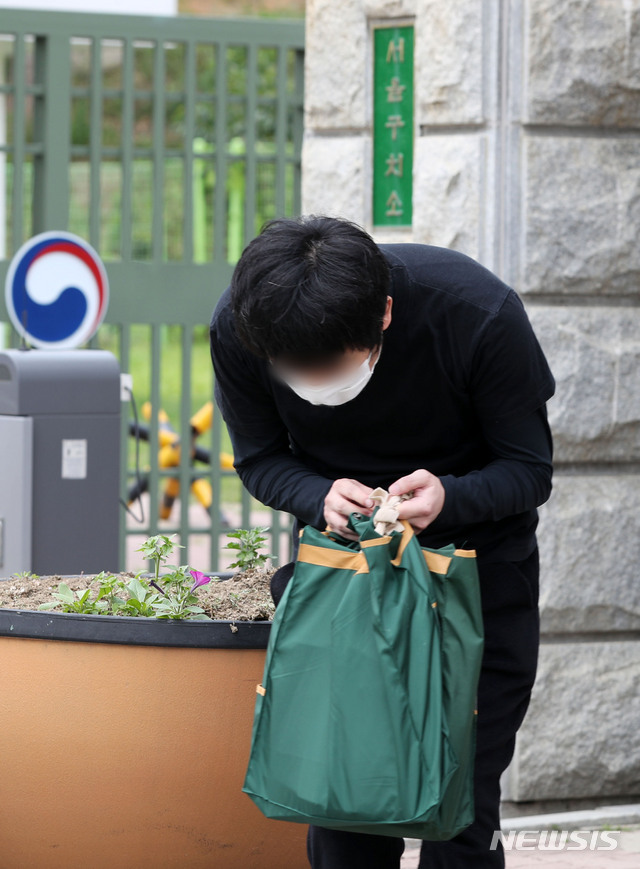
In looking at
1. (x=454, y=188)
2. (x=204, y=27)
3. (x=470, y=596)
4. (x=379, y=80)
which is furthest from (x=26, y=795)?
(x=204, y=27)

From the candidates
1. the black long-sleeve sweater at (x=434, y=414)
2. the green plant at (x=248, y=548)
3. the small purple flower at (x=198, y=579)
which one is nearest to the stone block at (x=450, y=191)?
the green plant at (x=248, y=548)

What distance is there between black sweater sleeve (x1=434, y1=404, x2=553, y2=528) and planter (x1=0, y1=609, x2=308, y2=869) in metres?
0.68

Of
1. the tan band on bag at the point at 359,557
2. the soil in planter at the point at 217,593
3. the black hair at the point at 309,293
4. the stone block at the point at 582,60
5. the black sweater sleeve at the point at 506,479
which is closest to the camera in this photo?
the black hair at the point at 309,293

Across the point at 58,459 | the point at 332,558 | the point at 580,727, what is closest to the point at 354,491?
the point at 332,558

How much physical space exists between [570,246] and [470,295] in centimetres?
165

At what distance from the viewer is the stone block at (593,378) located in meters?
3.95

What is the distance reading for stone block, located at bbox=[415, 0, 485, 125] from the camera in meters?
3.92

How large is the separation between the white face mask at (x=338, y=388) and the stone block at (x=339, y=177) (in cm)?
189

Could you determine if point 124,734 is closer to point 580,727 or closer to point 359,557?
point 359,557

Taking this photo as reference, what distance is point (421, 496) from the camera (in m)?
2.33

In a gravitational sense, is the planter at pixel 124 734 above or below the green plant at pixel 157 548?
below

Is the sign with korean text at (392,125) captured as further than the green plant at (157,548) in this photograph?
Yes

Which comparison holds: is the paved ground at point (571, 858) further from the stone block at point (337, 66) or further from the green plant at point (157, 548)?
the stone block at point (337, 66)

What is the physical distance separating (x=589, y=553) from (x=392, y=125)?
141cm
